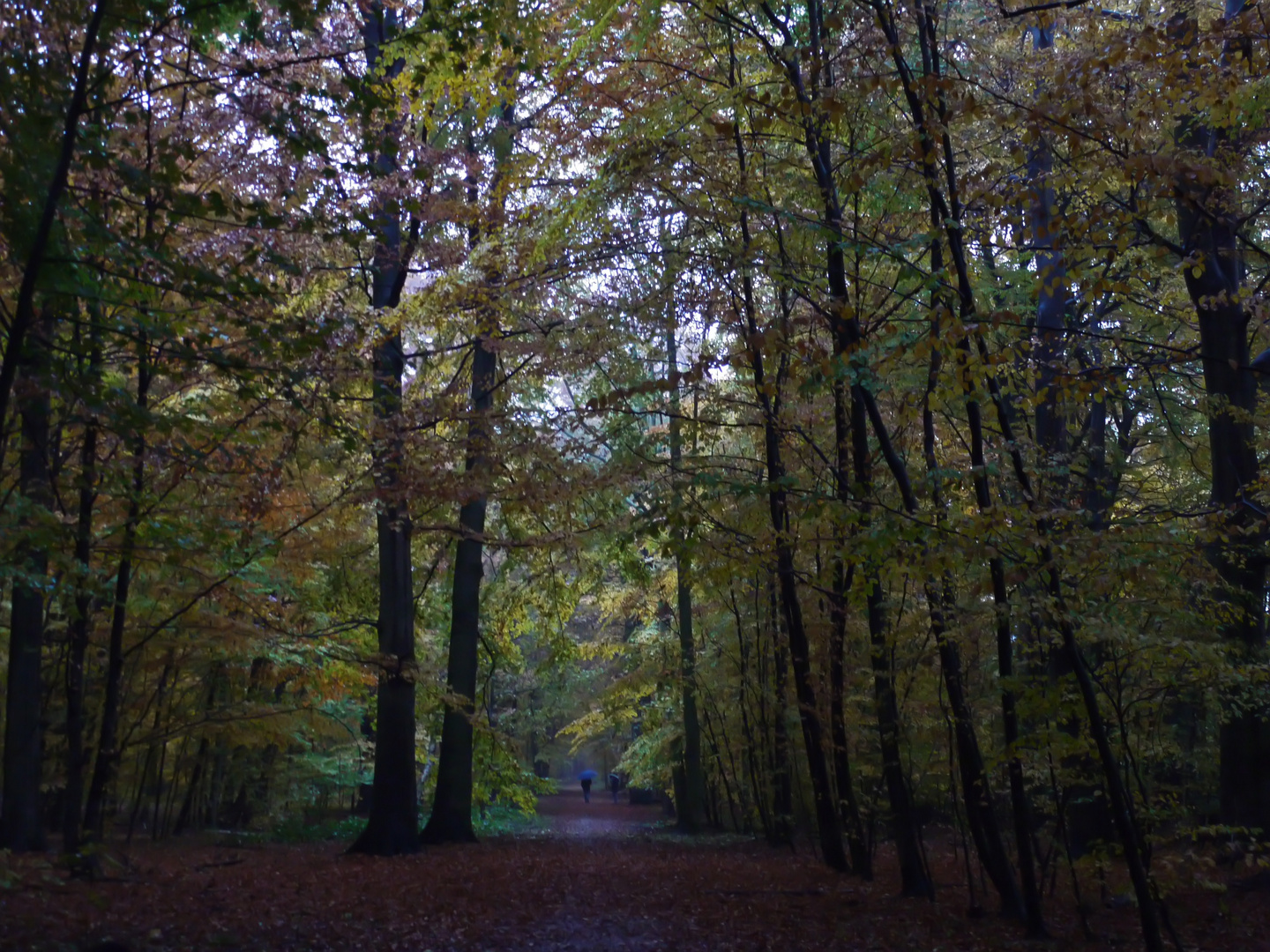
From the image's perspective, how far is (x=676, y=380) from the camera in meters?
6.55

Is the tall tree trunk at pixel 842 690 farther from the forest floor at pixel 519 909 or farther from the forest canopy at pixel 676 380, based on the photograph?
the forest floor at pixel 519 909

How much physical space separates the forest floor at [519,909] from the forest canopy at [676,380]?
0.59m

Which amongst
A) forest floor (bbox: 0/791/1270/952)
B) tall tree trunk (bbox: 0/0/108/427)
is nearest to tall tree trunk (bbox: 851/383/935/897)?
forest floor (bbox: 0/791/1270/952)

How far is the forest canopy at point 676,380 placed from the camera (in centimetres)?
588

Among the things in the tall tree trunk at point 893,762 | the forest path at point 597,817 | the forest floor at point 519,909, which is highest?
the tall tree trunk at point 893,762

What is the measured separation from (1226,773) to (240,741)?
11.8m

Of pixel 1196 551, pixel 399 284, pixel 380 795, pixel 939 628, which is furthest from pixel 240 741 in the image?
pixel 1196 551

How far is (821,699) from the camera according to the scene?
11.0 metres

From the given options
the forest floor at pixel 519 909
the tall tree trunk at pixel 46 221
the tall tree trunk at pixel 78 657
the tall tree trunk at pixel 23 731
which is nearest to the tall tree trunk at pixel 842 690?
the forest floor at pixel 519 909

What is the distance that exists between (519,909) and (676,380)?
546cm

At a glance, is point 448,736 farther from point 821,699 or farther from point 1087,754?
point 1087,754

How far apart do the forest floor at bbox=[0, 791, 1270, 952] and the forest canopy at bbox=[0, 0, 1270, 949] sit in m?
0.59

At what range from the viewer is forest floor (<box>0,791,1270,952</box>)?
7055 millimetres

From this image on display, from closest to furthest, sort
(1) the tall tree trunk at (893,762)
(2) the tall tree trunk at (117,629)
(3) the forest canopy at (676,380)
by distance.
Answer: (3) the forest canopy at (676,380) → (2) the tall tree trunk at (117,629) → (1) the tall tree trunk at (893,762)
